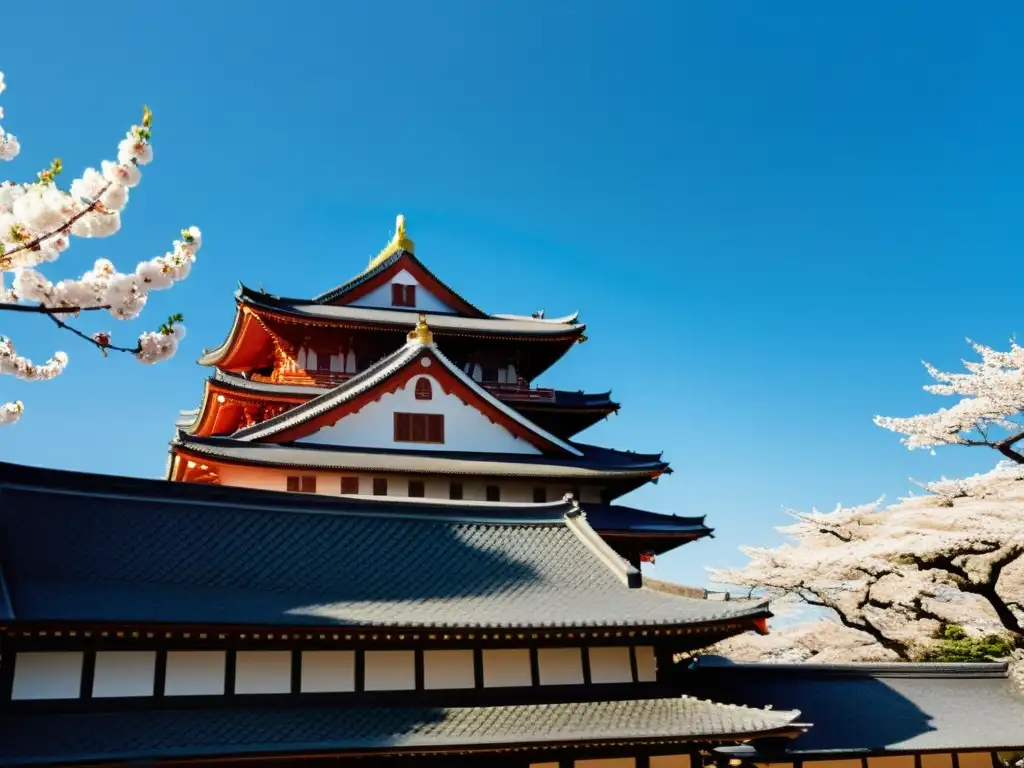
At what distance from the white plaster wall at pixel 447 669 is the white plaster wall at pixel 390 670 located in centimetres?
26

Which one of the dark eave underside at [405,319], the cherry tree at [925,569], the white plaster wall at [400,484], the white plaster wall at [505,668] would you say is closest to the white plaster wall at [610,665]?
the white plaster wall at [505,668]

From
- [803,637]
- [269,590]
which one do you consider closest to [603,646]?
[269,590]

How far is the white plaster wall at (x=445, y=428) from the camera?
24469mm

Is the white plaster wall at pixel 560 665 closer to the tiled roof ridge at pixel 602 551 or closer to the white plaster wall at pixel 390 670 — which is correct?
the tiled roof ridge at pixel 602 551

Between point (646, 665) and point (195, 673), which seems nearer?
point (195, 673)

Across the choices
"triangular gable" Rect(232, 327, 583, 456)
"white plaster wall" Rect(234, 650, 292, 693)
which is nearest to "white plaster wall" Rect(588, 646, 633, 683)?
"white plaster wall" Rect(234, 650, 292, 693)

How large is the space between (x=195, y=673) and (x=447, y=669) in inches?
173

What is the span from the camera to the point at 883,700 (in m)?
18.0

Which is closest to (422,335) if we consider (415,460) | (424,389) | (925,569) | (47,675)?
(424,389)

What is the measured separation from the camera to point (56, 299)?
7488mm

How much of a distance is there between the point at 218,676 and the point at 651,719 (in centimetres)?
770

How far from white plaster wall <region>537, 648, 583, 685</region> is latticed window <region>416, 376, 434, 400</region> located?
1150 cm

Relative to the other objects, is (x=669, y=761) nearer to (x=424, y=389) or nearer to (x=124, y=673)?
(x=124, y=673)

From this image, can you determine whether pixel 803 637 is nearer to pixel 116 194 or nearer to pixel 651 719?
pixel 651 719
